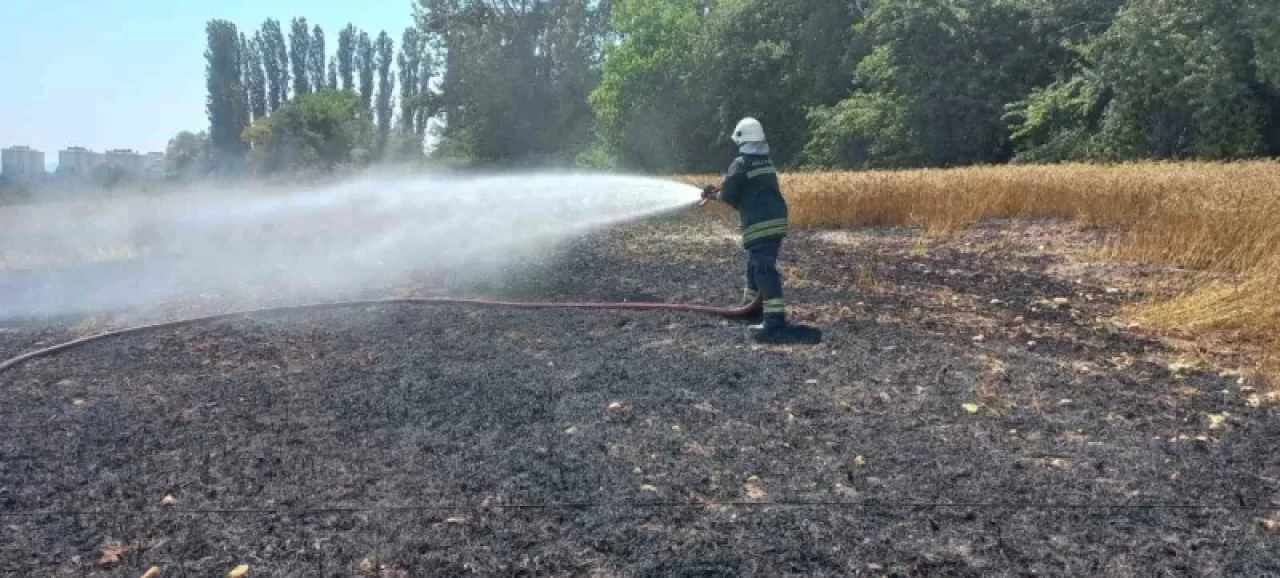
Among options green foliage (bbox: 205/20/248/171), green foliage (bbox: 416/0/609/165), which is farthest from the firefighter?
green foliage (bbox: 205/20/248/171)

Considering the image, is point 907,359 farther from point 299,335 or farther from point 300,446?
point 299,335

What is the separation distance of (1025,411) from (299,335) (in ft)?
17.3

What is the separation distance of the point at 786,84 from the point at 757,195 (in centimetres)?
3341

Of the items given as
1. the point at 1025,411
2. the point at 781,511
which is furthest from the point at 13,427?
the point at 1025,411

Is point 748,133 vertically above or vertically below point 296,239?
above

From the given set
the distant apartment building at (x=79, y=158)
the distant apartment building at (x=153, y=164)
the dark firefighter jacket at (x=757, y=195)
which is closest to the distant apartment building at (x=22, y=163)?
the distant apartment building at (x=79, y=158)

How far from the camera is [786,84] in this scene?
38.7 metres

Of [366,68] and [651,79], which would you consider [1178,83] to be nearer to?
[651,79]

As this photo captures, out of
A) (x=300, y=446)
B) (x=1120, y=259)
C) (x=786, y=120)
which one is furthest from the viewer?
(x=786, y=120)

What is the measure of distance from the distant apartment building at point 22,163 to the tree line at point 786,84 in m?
13.9

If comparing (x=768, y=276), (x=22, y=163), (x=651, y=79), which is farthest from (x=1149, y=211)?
(x=651, y=79)

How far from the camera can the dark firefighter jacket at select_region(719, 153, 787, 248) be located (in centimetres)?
659

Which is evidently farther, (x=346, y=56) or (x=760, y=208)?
(x=346, y=56)

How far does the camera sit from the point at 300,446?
457cm
